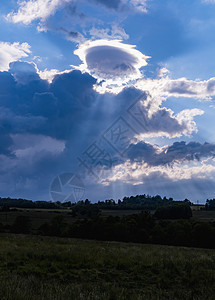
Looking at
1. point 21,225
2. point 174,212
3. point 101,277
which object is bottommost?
point 21,225

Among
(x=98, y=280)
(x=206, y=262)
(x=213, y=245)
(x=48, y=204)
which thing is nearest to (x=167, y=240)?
(x=213, y=245)

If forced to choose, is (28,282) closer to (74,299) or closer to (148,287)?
(74,299)

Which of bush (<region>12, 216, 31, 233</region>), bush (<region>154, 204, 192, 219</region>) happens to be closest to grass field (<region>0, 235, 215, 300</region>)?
bush (<region>12, 216, 31, 233</region>)

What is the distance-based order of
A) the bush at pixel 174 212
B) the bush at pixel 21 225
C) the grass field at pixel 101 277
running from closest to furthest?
1. the grass field at pixel 101 277
2. the bush at pixel 21 225
3. the bush at pixel 174 212

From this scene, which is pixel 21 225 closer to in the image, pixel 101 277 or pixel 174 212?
pixel 101 277

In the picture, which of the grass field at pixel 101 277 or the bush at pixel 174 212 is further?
the bush at pixel 174 212

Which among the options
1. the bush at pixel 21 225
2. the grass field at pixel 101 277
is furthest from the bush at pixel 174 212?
the grass field at pixel 101 277

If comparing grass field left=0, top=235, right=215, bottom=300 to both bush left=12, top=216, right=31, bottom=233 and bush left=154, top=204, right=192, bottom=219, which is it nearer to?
bush left=12, top=216, right=31, bottom=233

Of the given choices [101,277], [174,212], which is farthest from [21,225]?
[174,212]

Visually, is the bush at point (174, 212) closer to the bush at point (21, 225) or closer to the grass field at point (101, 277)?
the bush at point (21, 225)

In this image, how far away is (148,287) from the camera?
9.38 meters

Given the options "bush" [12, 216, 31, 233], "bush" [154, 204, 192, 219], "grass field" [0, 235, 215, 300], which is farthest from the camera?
"bush" [154, 204, 192, 219]

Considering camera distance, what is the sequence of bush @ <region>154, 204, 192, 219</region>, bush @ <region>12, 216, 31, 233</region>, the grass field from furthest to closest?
bush @ <region>154, 204, 192, 219</region>
bush @ <region>12, 216, 31, 233</region>
the grass field

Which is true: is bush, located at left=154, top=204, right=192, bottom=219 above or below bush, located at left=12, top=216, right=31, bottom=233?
above
